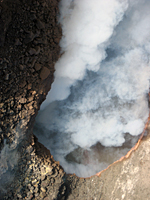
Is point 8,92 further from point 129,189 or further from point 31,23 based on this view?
point 129,189

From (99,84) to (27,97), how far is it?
4.77 feet

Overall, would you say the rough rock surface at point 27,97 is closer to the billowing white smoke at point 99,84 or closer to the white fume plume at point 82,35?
the white fume plume at point 82,35

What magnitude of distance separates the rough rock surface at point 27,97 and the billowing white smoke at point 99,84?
360 mm

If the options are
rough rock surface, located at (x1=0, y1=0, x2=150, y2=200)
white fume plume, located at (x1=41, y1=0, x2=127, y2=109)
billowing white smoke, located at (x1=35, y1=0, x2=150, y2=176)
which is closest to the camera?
rough rock surface, located at (x1=0, y1=0, x2=150, y2=200)

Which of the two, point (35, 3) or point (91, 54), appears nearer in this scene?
point (35, 3)

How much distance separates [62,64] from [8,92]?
110cm

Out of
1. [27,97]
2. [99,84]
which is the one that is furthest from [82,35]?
[27,97]

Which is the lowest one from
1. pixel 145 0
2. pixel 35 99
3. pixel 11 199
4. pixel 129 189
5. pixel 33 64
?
pixel 11 199

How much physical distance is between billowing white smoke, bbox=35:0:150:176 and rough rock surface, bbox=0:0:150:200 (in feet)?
1.18

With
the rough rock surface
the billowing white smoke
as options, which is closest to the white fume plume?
the billowing white smoke

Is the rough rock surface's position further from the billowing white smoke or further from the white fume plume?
the billowing white smoke

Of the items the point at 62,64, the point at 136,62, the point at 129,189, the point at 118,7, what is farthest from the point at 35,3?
the point at 129,189

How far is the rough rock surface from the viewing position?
228 centimetres

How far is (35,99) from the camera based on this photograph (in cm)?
261
